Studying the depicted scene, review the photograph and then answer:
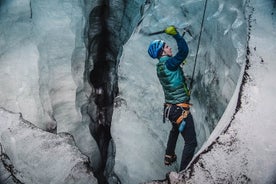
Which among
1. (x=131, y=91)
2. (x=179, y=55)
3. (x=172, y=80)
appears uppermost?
(x=179, y=55)

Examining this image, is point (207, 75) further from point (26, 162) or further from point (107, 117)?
point (107, 117)

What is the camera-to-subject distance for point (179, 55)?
3.28 metres

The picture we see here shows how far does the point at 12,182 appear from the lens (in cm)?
294

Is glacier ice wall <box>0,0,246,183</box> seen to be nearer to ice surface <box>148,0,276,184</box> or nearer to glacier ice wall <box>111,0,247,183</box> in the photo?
glacier ice wall <box>111,0,247,183</box>

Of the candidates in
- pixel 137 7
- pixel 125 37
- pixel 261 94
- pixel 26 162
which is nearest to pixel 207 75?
pixel 261 94

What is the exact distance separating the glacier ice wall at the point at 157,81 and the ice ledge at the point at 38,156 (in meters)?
1.69

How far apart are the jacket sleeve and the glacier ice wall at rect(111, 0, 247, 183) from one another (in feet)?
1.76

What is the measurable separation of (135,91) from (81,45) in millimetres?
1739

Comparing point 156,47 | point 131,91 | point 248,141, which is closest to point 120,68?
point 131,91

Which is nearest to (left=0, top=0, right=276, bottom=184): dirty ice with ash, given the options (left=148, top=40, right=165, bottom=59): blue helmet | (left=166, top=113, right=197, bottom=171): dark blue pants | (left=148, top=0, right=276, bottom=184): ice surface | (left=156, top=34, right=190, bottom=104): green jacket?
(left=148, top=0, right=276, bottom=184): ice surface

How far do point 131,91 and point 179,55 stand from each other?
229cm

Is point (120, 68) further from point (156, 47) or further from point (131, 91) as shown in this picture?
point (156, 47)

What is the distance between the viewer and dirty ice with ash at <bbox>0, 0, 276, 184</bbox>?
7.34ft

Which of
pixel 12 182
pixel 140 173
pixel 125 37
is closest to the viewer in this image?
pixel 12 182
